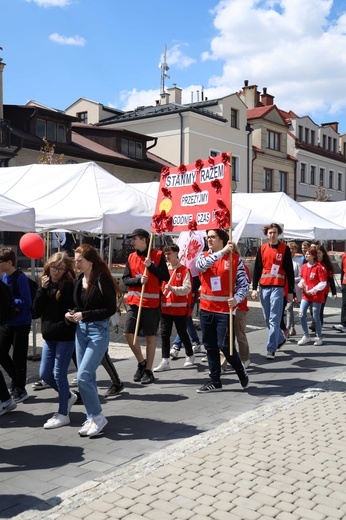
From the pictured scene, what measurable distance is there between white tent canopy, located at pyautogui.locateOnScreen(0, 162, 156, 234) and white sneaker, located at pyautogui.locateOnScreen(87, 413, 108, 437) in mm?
5221

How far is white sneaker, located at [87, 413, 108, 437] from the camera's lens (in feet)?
16.6

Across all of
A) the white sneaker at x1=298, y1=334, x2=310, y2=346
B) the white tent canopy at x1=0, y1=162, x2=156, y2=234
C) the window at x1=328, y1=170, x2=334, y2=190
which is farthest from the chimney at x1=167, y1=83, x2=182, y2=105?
the white sneaker at x1=298, y1=334, x2=310, y2=346

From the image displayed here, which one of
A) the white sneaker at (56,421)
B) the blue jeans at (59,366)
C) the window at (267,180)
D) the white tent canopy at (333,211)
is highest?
the window at (267,180)

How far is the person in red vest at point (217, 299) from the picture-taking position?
6.50 meters

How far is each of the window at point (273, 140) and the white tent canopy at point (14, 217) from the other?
31.5m

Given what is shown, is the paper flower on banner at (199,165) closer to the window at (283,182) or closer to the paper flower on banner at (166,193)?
the paper flower on banner at (166,193)

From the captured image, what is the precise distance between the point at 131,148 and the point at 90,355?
24.4 meters

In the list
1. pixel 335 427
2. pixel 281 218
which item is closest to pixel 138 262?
pixel 335 427

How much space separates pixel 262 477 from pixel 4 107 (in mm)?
22199

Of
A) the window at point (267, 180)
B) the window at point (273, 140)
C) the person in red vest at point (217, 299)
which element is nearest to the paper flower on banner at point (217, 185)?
the person in red vest at point (217, 299)

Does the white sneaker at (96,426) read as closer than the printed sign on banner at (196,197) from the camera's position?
Yes

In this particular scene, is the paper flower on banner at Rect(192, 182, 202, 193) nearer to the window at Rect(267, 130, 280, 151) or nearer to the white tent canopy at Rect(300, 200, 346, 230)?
the white tent canopy at Rect(300, 200, 346, 230)

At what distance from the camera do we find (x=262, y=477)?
4152 millimetres

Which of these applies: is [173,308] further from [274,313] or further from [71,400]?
[71,400]
